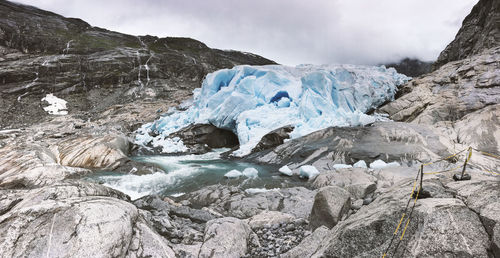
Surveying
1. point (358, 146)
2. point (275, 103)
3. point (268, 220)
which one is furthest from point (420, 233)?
point (275, 103)

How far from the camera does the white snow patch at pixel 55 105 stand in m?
26.8

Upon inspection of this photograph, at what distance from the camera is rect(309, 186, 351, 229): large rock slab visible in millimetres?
3850

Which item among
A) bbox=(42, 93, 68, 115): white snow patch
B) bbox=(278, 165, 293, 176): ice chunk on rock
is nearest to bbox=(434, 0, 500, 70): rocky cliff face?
bbox=(278, 165, 293, 176): ice chunk on rock

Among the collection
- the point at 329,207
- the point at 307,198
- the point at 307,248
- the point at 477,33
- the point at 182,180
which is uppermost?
the point at 477,33

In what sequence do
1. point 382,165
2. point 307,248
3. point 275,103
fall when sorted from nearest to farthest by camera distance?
point 307,248, point 382,165, point 275,103

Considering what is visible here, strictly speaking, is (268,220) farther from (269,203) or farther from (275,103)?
(275,103)

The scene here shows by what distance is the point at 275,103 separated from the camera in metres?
16.3

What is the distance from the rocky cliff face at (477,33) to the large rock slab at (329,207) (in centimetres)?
2409

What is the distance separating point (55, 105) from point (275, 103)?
26400 millimetres

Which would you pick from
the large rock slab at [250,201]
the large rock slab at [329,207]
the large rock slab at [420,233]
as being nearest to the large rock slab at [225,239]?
the large rock slab at [329,207]

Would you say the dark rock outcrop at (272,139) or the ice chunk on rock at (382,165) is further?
the dark rock outcrop at (272,139)

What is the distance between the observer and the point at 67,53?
3669 cm

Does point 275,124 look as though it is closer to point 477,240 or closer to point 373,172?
point 373,172

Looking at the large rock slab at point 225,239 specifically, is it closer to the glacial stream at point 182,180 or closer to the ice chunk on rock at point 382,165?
the glacial stream at point 182,180
